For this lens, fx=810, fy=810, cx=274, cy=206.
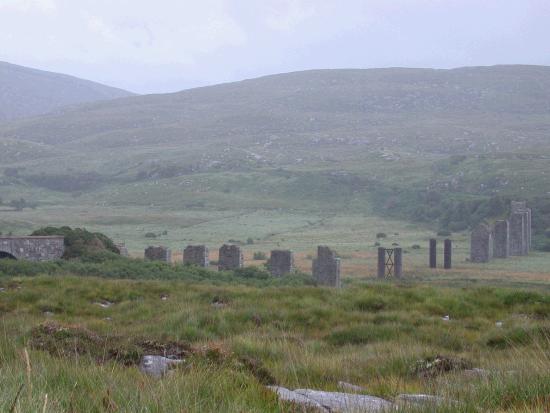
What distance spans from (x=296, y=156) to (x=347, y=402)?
11665 cm

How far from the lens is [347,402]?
5531 mm

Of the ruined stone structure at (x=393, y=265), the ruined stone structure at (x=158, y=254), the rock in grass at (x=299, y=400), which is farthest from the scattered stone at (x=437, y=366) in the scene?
the ruined stone structure at (x=393, y=265)

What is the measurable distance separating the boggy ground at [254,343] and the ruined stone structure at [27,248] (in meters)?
6.71

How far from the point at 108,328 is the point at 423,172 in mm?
83063

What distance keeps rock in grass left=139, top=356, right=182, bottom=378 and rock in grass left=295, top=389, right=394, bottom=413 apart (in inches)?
46.8

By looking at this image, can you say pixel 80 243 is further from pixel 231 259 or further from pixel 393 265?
pixel 393 265

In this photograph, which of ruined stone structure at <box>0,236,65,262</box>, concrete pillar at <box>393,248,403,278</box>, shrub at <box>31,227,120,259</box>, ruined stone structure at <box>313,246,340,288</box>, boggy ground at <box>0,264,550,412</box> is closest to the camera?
boggy ground at <box>0,264,550,412</box>

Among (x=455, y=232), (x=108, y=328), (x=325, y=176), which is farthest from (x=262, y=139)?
(x=108, y=328)

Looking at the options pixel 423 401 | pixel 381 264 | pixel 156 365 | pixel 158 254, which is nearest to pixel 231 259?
pixel 158 254

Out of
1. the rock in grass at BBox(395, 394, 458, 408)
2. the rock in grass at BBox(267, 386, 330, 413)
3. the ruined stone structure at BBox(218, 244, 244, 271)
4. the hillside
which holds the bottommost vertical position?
the ruined stone structure at BBox(218, 244, 244, 271)

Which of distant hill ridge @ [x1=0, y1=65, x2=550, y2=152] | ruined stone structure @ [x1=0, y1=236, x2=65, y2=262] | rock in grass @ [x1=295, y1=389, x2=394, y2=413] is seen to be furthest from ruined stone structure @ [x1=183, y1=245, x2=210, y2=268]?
distant hill ridge @ [x1=0, y1=65, x2=550, y2=152]

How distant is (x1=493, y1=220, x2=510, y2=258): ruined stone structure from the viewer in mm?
40531

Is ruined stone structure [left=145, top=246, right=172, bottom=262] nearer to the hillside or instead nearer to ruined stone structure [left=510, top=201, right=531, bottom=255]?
the hillside

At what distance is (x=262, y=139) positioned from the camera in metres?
141
